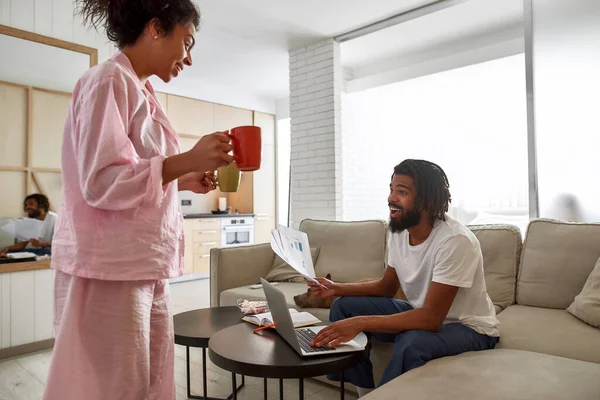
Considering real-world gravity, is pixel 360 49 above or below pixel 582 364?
above

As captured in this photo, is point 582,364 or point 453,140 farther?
point 453,140

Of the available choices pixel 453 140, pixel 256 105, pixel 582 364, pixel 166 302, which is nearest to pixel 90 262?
pixel 166 302

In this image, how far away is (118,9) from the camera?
818 mm

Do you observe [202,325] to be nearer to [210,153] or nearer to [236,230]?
[210,153]

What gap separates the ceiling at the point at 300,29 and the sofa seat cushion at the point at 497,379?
3.13m

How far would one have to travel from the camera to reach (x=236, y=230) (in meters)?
6.42

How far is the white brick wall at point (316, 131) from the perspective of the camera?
4.39 meters

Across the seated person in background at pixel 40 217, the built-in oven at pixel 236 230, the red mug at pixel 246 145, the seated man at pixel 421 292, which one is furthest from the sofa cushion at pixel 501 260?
the built-in oven at pixel 236 230

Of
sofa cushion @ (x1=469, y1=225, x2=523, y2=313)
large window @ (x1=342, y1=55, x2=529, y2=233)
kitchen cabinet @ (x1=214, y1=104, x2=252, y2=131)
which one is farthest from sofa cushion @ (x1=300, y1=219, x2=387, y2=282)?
kitchen cabinet @ (x1=214, y1=104, x2=252, y2=131)

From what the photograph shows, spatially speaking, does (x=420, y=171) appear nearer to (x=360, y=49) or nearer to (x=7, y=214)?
(x=7, y=214)

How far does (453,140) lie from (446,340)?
11.7ft

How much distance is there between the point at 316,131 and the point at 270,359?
134 inches

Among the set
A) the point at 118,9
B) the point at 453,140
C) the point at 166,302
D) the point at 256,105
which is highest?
the point at 256,105

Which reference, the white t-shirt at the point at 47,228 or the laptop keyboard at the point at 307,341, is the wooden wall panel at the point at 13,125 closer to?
the white t-shirt at the point at 47,228
